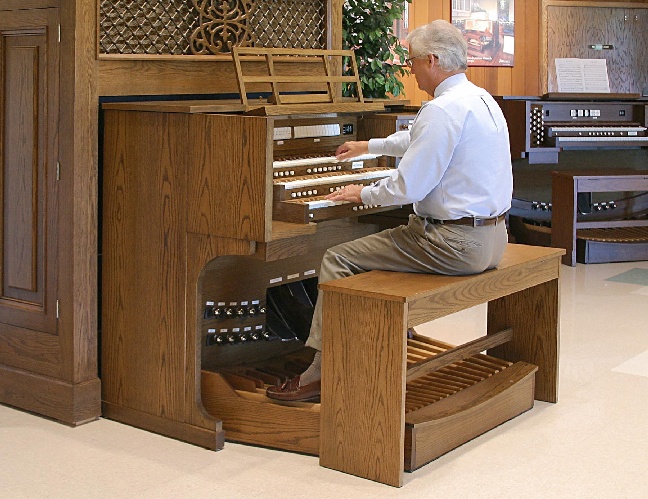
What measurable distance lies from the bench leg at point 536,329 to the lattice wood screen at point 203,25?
142 cm

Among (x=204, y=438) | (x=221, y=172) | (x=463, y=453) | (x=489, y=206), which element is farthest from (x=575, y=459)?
(x=221, y=172)

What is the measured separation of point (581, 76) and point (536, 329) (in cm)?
415

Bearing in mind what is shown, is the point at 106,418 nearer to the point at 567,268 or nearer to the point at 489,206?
the point at 489,206

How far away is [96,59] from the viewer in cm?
368

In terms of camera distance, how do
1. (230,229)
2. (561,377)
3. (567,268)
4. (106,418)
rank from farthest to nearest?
(567,268)
(561,377)
(106,418)
(230,229)

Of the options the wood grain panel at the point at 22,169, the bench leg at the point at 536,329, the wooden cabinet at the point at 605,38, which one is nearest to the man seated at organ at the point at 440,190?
the bench leg at the point at 536,329

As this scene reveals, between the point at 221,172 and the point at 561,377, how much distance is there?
5.84 feet

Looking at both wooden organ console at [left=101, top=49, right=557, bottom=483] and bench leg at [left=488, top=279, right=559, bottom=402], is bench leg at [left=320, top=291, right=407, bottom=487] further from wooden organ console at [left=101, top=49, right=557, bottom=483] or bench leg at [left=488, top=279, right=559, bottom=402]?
bench leg at [left=488, top=279, right=559, bottom=402]

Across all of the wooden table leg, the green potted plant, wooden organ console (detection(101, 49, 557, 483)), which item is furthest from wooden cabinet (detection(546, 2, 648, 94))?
wooden organ console (detection(101, 49, 557, 483))

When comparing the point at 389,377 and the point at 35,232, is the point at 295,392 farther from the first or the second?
the point at 35,232

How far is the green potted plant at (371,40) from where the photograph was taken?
642cm

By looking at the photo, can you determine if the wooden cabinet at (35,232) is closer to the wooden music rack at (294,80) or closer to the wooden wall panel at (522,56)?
the wooden music rack at (294,80)

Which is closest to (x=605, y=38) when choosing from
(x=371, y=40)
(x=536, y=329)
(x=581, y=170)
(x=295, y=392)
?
(x=581, y=170)

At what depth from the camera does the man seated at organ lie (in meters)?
3.45
